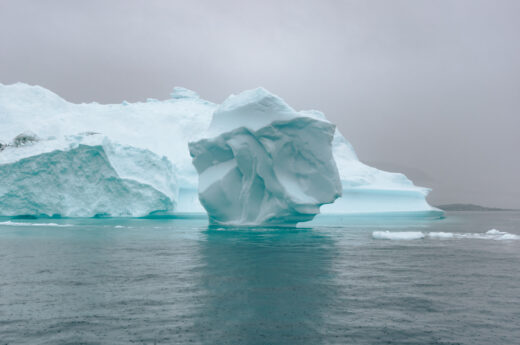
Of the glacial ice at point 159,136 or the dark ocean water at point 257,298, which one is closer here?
the dark ocean water at point 257,298

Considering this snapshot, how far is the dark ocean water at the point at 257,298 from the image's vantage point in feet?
13.4

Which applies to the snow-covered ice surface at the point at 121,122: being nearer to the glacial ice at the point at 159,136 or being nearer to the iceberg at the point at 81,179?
the glacial ice at the point at 159,136

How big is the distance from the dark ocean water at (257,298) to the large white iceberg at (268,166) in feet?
26.2

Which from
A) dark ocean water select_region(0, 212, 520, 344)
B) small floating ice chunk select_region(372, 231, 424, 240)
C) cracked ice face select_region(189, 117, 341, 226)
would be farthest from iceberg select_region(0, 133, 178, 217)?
dark ocean water select_region(0, 212, 520, 344)

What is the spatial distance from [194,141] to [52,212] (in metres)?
12.7

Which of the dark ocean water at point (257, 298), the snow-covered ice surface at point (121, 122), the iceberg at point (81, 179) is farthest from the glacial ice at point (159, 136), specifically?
the dark ocean water at point (257, 298)

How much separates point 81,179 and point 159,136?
11.5 m

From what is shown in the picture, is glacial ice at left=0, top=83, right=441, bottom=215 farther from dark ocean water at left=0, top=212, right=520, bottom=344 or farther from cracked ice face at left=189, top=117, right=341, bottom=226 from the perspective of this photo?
dark ocean water at left=0, top=212, right=520, bottom=344

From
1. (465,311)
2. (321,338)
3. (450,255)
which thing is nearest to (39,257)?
(321,338)

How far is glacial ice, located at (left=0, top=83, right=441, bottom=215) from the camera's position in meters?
29.5

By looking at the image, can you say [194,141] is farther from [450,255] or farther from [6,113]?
[6,113]

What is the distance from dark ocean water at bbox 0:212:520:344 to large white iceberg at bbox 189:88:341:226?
7.98 meters

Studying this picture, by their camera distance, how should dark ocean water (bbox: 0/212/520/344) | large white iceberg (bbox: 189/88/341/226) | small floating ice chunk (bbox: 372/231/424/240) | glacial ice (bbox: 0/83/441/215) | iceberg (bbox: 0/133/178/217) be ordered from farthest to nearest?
glacial ice (bbox: 0/83/441/215), iceberg (bbox: 0/133/178/217), large white iceberg (bbox: 189/88/341/226), small floating ice chunk (bbox: 372/231/424/240), dark ocean water (bbox: 0/212/520/344)

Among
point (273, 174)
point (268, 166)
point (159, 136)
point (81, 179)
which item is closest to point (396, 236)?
point (273, 174)
